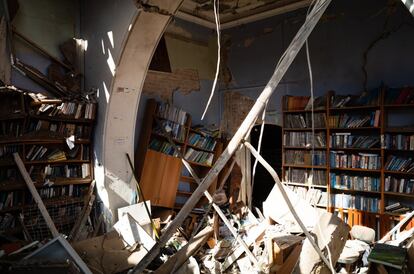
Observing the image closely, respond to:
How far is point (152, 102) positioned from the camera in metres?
5.65

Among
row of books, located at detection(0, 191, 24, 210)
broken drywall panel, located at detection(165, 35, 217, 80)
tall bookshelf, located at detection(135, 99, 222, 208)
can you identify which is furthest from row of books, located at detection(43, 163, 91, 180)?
broken drywall panel, located at detection(165, 35, 217, 80)

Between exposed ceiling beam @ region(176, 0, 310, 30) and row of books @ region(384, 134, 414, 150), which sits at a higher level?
exposed ceiling beam @ region(176, 0, 310, 30)

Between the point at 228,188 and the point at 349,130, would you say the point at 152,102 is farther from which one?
the point at 349,130

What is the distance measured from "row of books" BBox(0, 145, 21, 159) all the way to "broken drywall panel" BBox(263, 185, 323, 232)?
13.2 feet

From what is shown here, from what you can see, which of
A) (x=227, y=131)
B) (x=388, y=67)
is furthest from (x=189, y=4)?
(x=388, y=67)

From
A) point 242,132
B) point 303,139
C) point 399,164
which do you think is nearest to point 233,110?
point 303,139

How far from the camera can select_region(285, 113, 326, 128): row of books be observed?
18.5ft

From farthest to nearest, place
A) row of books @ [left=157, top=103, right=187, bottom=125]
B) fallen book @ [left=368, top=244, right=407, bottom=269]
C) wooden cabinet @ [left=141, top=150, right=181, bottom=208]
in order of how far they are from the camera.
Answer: row of books @ [left=157, top=103, right=187, bottom=125] < wooden cabinet @ [left=141, top=150, right=181, bottom=208] < fallen book @ [left=368, top=244, right=407, bottom=269]

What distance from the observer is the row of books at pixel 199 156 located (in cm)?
597

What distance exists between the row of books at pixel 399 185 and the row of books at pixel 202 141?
3109 mm

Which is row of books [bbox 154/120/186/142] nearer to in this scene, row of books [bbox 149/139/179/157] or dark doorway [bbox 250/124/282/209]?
row of books [bbox 149/139/179/157]

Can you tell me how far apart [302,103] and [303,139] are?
682mm

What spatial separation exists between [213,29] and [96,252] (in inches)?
207

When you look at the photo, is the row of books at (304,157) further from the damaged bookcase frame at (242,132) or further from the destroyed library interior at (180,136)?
the damaged bookcase frame at (242,132)
